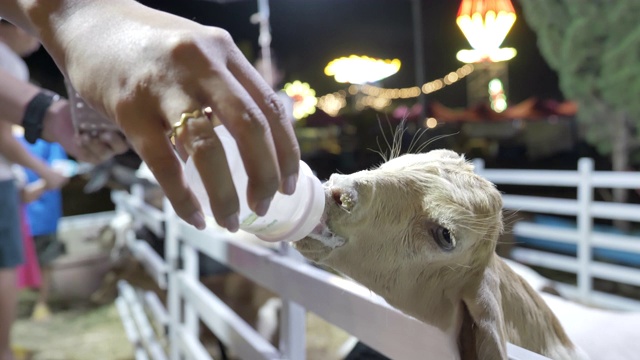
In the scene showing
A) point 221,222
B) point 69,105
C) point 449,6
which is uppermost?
point 449,6

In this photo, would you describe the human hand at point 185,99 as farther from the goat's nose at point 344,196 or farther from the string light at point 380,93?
the string light at point 380,93

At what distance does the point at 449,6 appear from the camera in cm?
384

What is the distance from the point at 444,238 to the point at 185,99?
0.52 m

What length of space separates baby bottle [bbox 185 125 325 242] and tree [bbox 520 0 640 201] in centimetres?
437

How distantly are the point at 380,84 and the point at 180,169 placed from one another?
2.40 meters

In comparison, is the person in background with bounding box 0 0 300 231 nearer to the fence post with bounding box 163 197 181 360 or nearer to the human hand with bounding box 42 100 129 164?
the human hand with bounding box 42 100 129 164

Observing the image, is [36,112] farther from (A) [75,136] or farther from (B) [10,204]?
(B) [10,204]

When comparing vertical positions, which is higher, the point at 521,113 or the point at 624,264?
the point at 521,113

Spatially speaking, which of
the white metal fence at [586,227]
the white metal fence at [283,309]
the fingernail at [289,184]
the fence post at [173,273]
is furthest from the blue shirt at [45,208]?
the fingernail at [289,184]

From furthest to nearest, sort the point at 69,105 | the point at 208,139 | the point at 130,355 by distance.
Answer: the point at 130,355
the point at 69,105
the point at 208,139

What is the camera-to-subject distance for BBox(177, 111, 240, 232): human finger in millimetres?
483

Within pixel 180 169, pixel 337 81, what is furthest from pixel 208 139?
pixel 337 81

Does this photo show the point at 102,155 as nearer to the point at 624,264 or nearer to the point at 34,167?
the point at 34,167

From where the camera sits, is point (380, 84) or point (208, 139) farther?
point (380, 84)
